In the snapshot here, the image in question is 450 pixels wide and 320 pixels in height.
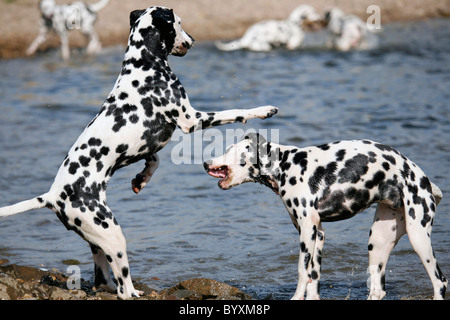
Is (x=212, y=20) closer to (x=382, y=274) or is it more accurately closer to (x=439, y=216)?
(x=439, y=216)

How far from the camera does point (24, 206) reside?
6.80 m

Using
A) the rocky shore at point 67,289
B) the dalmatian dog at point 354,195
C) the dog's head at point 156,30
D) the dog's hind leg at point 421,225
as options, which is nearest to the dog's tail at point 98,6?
the rocky shore at point 67,289

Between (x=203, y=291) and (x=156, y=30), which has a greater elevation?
(x=156, y=30)

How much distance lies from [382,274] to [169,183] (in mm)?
5493

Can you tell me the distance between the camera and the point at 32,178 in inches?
489

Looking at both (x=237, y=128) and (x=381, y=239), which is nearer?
(x=381, y=239)

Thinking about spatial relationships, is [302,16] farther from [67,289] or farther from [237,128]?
[67,289]

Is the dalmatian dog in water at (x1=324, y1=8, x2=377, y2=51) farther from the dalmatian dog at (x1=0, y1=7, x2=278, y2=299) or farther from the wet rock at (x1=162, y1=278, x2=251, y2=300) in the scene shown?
the wet rock at (x1=162, y1=278, x2=251, y2=300)

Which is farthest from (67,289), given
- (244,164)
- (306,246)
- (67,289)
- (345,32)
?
(345,32)

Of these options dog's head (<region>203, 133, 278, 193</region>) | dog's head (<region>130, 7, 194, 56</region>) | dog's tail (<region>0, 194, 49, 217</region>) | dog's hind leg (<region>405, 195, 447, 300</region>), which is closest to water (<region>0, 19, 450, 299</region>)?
dog's hind leg (<region>405, 195, 447, 300</region>)

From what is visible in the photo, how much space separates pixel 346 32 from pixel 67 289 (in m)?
17.5

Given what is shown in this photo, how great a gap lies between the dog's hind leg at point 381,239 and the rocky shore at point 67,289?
A: 122 centimetres

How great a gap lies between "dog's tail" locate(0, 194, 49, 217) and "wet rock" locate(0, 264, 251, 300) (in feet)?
2.20

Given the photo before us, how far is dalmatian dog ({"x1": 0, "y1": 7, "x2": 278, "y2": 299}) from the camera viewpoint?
6.80 meters
